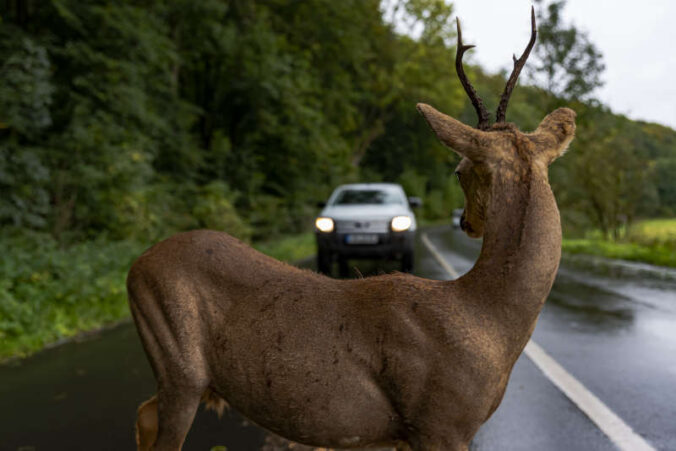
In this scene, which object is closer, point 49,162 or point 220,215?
point 49,162

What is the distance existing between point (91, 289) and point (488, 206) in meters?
7.34

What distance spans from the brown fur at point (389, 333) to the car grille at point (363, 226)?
8554 millimetres

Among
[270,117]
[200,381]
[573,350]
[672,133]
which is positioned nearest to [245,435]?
[200,381]

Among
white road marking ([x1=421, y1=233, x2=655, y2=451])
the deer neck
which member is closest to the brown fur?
the deer neck

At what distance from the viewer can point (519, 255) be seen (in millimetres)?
1602

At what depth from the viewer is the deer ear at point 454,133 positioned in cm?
154

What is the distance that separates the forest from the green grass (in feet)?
0.87

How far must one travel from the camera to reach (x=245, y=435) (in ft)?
11.9

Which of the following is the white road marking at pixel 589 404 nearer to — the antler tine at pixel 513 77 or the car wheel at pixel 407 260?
the antler tine at pixel 513 77

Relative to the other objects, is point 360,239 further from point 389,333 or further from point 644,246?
point 644,246

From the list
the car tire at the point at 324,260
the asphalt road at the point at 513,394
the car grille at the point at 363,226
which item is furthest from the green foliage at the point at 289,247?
the asphalt road at the point at 513,394

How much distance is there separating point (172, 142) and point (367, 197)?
631cm

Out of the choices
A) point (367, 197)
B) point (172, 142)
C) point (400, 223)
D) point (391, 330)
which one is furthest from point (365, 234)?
point (391, 330)

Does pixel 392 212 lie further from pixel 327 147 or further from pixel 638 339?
pixel 327 147
